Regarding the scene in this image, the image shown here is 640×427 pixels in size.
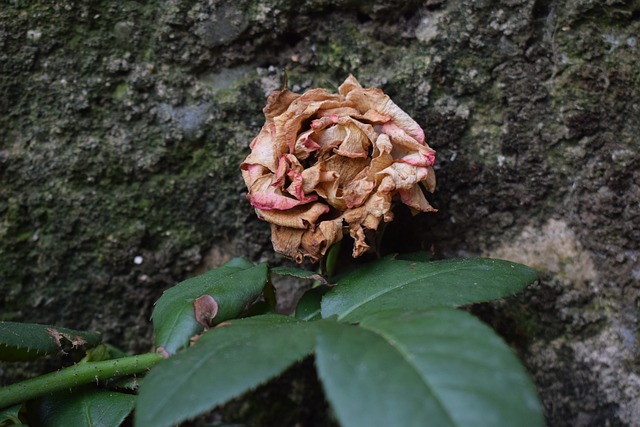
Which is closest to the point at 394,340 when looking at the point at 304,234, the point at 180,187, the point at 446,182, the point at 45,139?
the point at 304,234

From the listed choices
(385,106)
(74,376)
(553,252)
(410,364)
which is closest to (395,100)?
(385,106)

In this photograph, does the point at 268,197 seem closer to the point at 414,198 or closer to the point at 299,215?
the point at 299,215

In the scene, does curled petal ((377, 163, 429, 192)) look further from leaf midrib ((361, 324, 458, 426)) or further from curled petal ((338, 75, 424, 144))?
leaf midrib ((361, 324, 458, 426))

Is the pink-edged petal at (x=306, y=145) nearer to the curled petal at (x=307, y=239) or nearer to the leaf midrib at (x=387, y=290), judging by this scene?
the curled petal at (x=307, y=239)

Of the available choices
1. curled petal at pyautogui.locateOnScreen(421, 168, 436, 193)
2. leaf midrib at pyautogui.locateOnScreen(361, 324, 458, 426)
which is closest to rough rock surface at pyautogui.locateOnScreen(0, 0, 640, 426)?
curled petal at pyautogui.locateOnScreen(421, 168, 436, 193)

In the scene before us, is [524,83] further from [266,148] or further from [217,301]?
[217,301]
